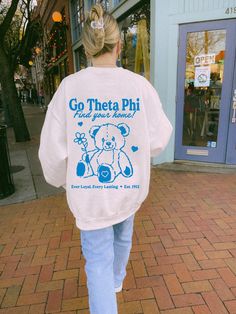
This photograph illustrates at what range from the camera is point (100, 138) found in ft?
4.98

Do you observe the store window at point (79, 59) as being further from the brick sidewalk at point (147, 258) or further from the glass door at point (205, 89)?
the brick sidewalk at point (147, 258)

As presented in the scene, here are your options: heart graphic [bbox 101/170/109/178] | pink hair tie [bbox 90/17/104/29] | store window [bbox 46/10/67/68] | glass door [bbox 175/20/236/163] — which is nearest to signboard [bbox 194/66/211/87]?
glass door [bbox 175/20/236/163]

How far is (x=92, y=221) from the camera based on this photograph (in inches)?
62.0

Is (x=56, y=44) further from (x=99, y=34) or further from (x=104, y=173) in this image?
(x=104, y=173)

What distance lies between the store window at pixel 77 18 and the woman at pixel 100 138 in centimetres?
997

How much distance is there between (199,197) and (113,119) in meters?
2.92

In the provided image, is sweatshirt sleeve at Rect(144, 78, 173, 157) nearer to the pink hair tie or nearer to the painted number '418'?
the pink hair tie

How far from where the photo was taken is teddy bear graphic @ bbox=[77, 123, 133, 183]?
152cm

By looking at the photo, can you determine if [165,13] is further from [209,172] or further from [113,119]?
[113,119]

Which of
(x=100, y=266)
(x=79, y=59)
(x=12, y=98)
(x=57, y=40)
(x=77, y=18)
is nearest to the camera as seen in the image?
(x=100, y=266)

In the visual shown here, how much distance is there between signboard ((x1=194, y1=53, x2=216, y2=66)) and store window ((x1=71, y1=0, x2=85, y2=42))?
671 cm

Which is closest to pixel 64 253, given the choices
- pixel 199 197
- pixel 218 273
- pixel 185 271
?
pixel 185 271

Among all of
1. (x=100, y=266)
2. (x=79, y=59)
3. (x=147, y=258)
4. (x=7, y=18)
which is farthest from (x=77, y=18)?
(x=100, y=266)

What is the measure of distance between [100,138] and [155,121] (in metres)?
0.34
